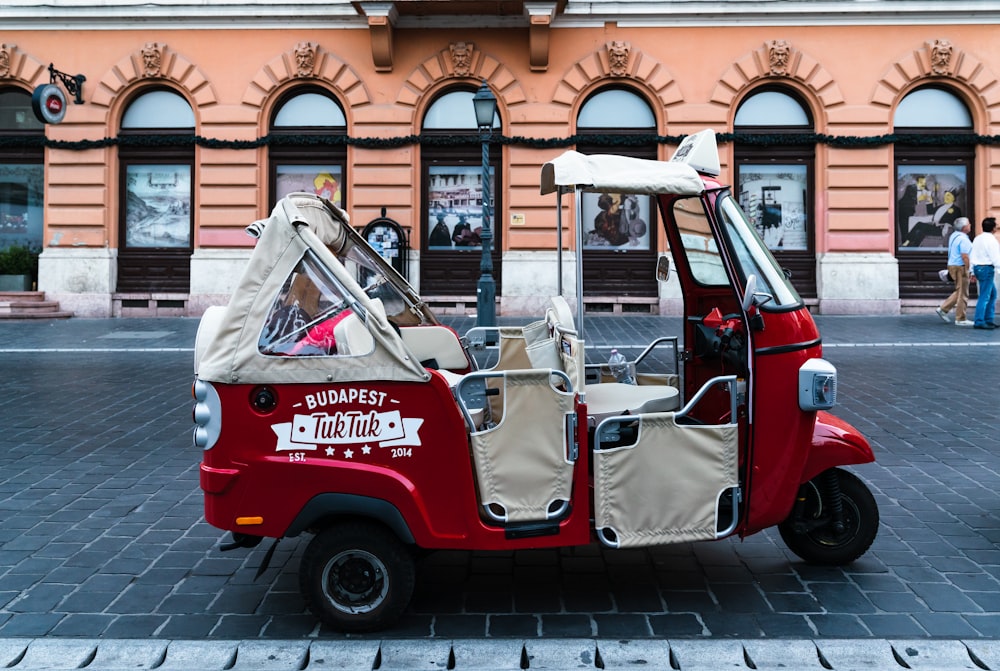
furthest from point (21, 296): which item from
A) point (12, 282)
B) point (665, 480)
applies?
point (665, 480)

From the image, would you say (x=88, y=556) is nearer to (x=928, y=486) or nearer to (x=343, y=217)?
(x=343, y=217)

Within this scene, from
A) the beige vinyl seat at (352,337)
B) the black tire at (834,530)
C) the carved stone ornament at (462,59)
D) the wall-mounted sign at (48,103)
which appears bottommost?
the black tire at (834,530)

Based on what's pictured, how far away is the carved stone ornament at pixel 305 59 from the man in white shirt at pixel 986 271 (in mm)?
13462

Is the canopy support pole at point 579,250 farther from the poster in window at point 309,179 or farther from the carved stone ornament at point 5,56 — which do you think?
the carved stone ornament at point 5,56

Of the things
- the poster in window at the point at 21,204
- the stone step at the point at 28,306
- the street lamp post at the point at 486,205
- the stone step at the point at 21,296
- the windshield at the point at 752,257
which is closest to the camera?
the windshield at the point at 752,257

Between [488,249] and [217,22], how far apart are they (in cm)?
925

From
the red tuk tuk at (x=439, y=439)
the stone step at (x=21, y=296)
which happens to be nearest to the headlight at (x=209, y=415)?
the red tuk tuk at (x=439, y=439)

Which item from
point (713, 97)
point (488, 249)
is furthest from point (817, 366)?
point (713, 97)

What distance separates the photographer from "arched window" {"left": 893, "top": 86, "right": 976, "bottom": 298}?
19391 millimetres

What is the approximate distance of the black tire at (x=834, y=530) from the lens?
4.71m

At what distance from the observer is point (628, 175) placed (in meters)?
4.33

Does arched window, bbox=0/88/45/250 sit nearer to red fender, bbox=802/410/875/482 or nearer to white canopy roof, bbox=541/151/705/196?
white canopy roof, bbox=541/151/705/196

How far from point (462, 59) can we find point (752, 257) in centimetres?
1581

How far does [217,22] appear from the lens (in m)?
19.4
